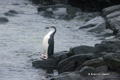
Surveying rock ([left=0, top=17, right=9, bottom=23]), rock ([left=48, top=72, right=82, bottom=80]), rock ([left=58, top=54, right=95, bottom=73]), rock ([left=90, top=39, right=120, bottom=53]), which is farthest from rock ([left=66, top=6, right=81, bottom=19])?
rock ([left=48, top=72, right=82, bottom=80])

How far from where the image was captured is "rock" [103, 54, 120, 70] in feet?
34.5

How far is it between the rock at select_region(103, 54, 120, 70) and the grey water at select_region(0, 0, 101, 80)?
1.99 meters

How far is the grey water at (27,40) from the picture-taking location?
1245 centimetres

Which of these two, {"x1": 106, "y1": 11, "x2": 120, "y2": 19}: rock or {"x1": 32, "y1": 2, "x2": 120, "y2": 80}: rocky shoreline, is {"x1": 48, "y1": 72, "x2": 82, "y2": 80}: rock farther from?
{"x1": 106, "y1": 11, "x2": 120, "y2": 19}: rock

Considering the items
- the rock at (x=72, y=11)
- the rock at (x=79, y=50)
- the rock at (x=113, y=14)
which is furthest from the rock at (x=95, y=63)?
the rock at (x=72, y=11)

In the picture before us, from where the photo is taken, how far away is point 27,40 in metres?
17.6

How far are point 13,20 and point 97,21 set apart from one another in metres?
4.53

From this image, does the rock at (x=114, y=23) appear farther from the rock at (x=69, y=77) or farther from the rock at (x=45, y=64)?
the rock at (x=69, y=77)

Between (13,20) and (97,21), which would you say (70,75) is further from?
(13,20)

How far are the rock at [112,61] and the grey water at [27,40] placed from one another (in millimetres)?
1988

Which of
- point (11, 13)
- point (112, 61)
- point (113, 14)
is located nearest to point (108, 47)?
point (112, 61)

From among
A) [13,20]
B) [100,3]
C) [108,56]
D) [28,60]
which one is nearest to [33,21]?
[13,20]

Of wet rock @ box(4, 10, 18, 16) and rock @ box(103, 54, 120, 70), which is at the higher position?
rock @ box(103, 54, 120, 70)

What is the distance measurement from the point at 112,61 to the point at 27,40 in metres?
7.45
